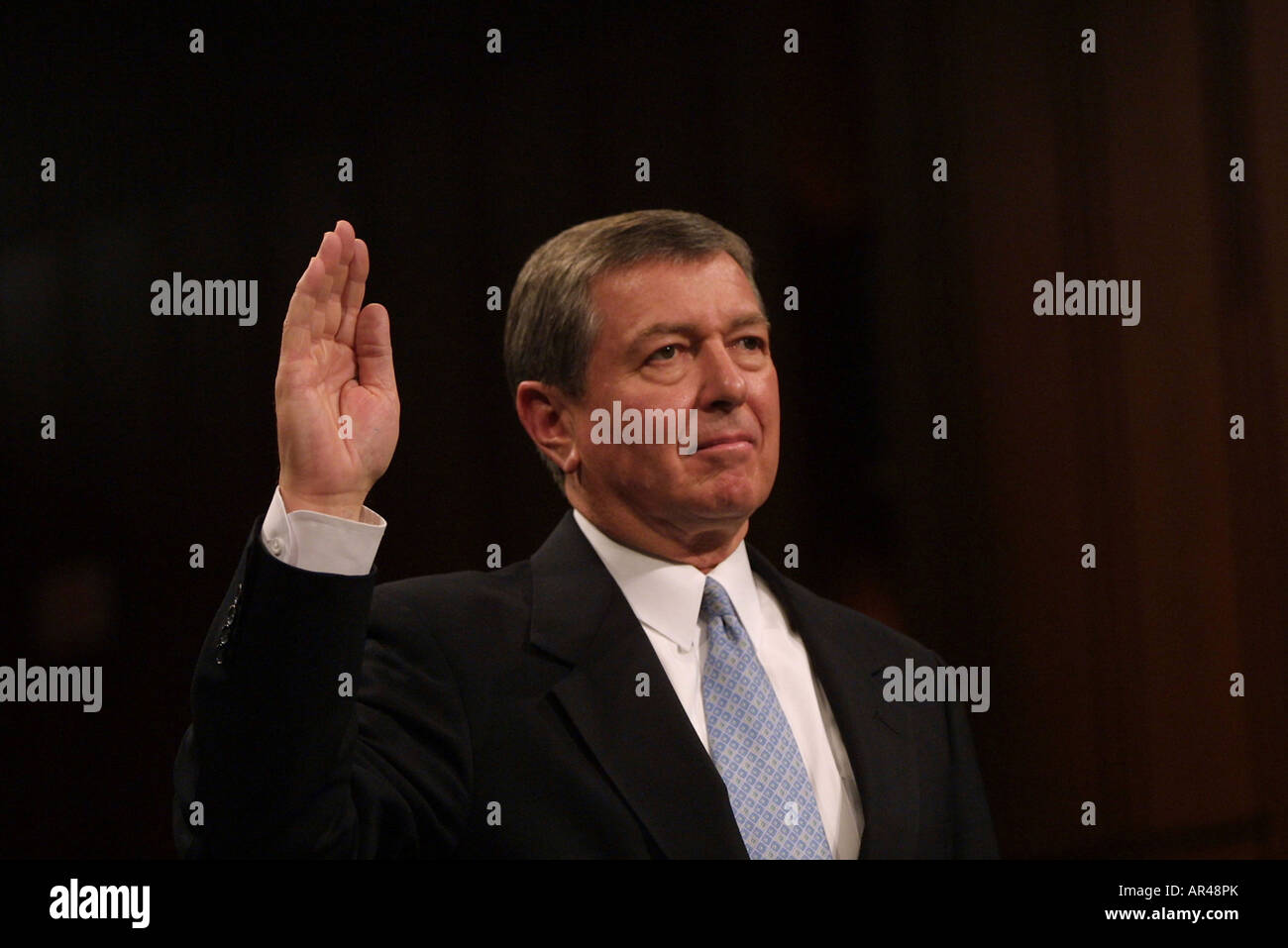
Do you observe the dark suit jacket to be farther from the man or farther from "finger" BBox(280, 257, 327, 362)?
"finger" BBox(280, 257, 327, 362)

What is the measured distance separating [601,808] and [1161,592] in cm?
110

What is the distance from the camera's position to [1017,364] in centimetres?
239

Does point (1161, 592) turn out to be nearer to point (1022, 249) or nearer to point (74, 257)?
point (1022, 249)

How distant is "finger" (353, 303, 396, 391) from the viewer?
1.85 metres

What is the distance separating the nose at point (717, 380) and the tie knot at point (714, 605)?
0.89ft

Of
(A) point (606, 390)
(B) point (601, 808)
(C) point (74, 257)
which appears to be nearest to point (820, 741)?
(B) point (601, 808)

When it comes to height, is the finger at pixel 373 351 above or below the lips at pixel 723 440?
above

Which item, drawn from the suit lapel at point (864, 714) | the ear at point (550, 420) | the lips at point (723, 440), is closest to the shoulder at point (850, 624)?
the suit lapel at point (864, 714)

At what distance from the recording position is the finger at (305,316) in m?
1.74

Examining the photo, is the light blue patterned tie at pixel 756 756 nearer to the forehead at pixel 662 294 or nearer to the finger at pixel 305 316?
the forehead at pixel 662 294

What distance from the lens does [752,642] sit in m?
2.09

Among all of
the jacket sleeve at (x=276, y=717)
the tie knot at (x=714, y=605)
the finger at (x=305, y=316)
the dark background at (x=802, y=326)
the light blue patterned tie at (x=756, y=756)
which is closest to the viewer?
the jacket sleeve at (x=276, y=717)

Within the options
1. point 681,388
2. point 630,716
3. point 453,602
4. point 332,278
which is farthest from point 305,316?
point 630,716
